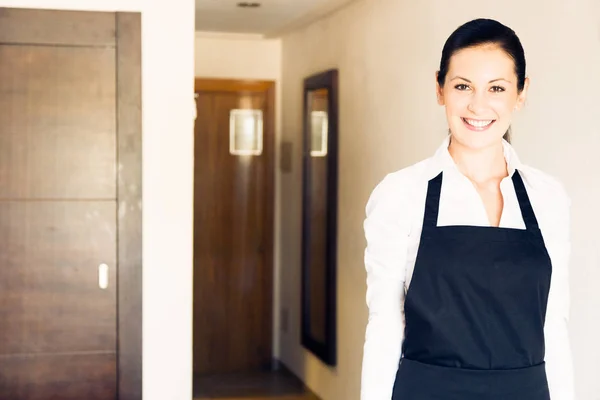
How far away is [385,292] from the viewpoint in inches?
73.4

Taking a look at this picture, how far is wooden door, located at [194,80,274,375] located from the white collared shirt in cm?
463

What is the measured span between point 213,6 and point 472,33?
3.29m

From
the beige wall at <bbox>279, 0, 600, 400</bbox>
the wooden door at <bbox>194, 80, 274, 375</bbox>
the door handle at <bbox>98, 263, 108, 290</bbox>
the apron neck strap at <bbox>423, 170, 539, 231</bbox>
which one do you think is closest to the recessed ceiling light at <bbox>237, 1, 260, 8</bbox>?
the beige wall at <bbox>279, 0, 600, 400</bbox>

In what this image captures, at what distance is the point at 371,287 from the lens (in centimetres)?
189

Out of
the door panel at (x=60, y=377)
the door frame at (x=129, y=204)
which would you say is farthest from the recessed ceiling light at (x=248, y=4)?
the door panel at (x=60, y=377)

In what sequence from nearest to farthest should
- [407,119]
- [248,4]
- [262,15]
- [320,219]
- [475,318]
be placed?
[475,318] → [407,119] → [248,4] → [262,15] → [320,219]

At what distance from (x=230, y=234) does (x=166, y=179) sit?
2807 millimetres

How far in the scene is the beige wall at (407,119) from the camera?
2758 millimetres

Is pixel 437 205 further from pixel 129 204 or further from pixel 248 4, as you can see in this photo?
pixel 248 4

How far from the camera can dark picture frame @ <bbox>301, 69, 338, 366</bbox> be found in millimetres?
5285

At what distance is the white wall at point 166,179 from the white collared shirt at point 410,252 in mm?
1961

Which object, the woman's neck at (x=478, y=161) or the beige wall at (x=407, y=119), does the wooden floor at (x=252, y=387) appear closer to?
the beige wall at (x=407, y=119)

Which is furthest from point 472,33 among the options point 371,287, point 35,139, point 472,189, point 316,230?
point 316,230

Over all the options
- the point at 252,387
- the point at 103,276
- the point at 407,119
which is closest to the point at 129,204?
the point at 103,276
